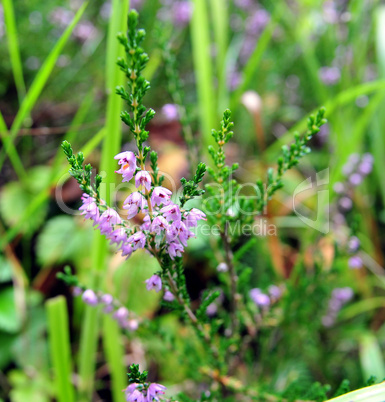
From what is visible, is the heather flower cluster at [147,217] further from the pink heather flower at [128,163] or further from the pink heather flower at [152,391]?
the pink heather flower at [152,391]

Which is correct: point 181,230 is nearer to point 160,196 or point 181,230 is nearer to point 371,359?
point 160,196

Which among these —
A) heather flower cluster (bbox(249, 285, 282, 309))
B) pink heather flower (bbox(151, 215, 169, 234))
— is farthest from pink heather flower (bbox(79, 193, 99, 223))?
heather flower cluster (bbox(249, 285, 282, 309))

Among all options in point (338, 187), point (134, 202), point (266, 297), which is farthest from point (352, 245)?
point (134, 202)

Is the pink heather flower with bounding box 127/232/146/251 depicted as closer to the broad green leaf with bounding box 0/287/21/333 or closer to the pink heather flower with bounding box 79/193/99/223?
the pink heather flower with bounding box 79/193/99/223

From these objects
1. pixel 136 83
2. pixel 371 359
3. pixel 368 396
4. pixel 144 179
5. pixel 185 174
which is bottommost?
pixel 371 359

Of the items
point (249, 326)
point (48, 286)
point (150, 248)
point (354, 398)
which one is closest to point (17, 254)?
point (48, 286)

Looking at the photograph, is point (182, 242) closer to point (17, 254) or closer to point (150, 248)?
point (150, 248)
